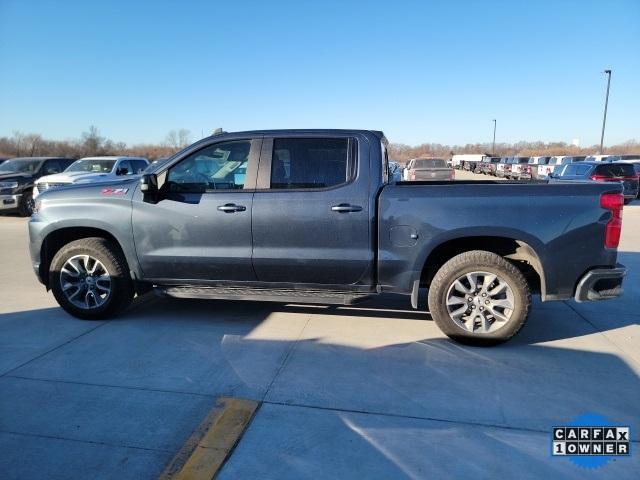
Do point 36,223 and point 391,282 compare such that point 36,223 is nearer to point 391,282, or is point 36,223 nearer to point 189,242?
point 189,242

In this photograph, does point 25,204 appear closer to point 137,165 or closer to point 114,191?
point 137,165

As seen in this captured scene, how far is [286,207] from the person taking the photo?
170 inches

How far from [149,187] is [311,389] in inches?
97.4

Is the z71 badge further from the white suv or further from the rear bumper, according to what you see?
the white suv

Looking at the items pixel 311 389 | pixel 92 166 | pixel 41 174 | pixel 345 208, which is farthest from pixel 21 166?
pixel 311 389

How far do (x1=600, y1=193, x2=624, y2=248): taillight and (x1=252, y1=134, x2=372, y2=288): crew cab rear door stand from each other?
1.98m

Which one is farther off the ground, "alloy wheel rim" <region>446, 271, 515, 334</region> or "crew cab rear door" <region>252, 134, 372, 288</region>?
"crew cab rear door" <region>252, 134, 372, 288</region>

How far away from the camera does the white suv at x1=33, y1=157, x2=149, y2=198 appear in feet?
43.4

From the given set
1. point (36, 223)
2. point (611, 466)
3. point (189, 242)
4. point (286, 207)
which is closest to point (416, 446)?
point (611, 466)

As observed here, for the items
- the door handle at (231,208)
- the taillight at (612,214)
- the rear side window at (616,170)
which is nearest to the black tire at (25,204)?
the door handle at (231,208)

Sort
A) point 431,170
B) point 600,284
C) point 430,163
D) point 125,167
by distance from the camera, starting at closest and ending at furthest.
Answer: point 600,284 → point 125,167 → point 431,170 → point 430,163

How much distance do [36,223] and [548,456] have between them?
16.6 ft

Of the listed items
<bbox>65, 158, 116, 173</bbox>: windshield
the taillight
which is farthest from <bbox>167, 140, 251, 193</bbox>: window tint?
<bbox>65, 158, 116, 173</bbox>: windshield

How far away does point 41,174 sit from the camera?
14883 mm
